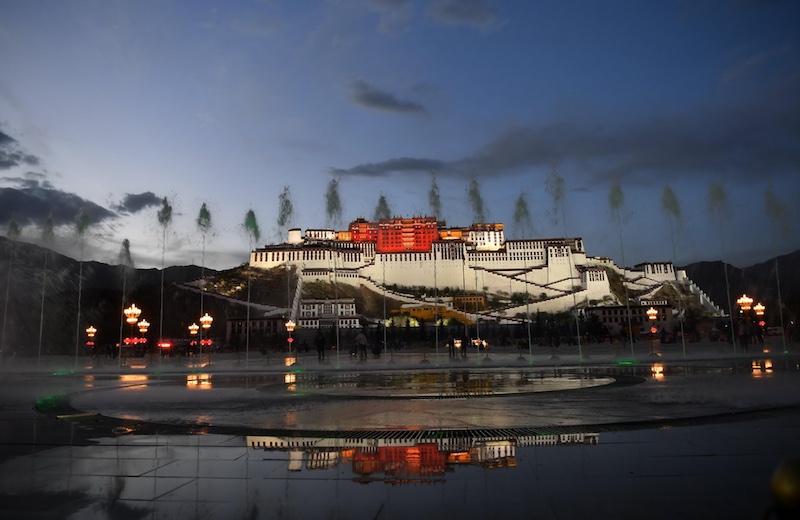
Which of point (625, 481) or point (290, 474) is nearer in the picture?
point (625, 481)

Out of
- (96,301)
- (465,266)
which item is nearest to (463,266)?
(465,266)

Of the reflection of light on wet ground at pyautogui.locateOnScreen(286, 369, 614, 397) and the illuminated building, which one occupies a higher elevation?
the illuminated building

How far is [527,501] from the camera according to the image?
12.9ft

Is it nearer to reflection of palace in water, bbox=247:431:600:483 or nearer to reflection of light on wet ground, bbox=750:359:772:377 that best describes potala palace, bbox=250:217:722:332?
reflection of light on wet ground, bbox=750:359:772:377

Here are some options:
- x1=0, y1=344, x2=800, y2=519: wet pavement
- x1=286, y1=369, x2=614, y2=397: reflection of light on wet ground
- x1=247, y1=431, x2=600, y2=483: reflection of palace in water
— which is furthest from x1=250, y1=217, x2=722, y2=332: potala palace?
x1=247, y1=431, x2=600, y2=483: reflection of palace in water

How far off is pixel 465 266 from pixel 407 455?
95.7 metres

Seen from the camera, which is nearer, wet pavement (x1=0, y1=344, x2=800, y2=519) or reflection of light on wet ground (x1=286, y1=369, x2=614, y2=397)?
wet pavement (x1=0, y1=344, x2=800, y2=519)

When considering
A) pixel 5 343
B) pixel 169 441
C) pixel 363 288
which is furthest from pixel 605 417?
pixel 363 288

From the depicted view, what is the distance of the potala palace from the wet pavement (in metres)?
76.7

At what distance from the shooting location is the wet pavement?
3.93m

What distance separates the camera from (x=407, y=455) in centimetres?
560

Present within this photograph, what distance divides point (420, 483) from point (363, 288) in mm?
88457

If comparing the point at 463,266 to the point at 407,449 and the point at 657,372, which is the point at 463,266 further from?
the point at 407,449

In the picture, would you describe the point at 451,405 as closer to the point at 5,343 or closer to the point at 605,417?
the point at 605,417
